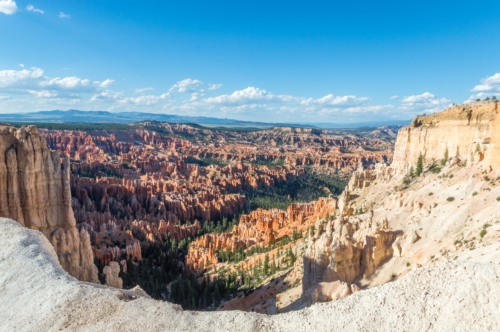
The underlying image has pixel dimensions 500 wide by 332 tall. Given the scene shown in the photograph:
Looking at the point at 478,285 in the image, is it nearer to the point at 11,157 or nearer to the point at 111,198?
the point at 11,157

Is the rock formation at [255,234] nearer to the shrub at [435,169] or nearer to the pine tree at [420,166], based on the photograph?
the pine tree at [420,166]

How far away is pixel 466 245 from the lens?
1672 cm

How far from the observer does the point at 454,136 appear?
3581 centimetres

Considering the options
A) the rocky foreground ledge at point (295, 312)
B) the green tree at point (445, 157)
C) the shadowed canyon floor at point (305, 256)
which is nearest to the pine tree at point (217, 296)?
the shadowed canyon floor at point (305, 256)

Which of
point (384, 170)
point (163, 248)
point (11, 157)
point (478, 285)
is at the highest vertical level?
point (11, 157)

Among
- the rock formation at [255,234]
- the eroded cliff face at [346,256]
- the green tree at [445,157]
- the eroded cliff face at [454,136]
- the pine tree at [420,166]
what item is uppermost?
the eroded cliff face at [454,136]

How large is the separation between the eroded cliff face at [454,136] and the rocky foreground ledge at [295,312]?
1977 centimetres

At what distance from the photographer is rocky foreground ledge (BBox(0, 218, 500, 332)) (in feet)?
24.4

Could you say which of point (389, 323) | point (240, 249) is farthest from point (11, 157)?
point (240, 249)

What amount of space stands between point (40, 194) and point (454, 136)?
37.5 meters

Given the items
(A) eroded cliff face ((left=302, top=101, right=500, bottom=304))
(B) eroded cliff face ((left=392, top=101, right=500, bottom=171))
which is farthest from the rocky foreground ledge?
(B) eroded cliff face ((left=392, top=101, right=500, bottom=171))

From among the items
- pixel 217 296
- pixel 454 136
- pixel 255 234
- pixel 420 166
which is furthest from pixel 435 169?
pixel 217 296

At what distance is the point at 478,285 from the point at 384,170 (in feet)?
129

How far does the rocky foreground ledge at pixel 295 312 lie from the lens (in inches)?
293
